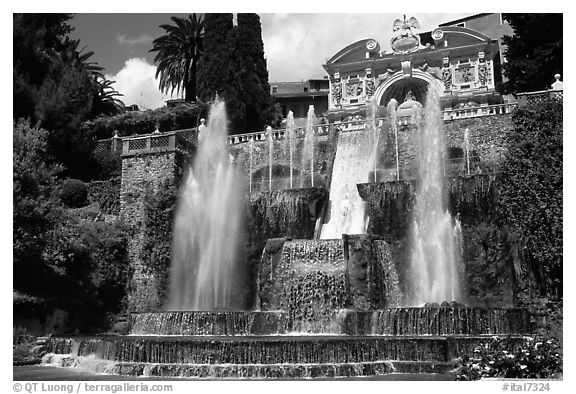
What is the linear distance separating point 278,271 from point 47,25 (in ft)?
49.4

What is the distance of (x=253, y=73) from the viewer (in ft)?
102

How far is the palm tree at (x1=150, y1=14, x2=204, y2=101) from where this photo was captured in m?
37.2

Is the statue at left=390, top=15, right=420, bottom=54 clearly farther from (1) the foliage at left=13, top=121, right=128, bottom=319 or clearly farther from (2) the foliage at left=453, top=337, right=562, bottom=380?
(2) the foliage at left=453, top=337, right=562, bottom=380

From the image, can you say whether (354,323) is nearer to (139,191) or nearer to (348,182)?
(139,191)

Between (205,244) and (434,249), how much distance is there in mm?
7019

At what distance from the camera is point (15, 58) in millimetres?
21312

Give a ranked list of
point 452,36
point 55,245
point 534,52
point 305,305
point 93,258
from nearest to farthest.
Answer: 1. point 305,305
2. point 55,245
3. point 93,258
4. point 534,52
5. point 452,36

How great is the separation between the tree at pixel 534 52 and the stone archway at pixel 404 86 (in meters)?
6.58

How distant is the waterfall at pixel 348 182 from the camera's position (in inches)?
835

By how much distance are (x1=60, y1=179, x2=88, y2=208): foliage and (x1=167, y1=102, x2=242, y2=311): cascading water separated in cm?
408

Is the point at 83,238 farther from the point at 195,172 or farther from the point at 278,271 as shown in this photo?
the point at 278,271

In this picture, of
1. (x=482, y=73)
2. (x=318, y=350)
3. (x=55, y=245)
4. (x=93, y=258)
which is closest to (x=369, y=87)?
(x=482, y=73)

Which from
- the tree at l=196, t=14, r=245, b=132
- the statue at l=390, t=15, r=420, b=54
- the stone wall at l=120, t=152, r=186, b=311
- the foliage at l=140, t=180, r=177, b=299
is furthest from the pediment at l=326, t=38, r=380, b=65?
the foliage at l=140, t=180, r=177, b=299
